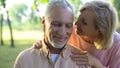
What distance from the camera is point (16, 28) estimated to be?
4566 mm

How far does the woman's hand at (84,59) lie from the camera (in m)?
1.63

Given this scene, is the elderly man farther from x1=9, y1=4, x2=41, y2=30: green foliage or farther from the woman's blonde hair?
x1=9, y1=4, x2=41, y2=30: green foliage

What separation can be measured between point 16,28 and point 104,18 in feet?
9.94

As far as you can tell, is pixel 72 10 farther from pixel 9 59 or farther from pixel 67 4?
pixel 9 59

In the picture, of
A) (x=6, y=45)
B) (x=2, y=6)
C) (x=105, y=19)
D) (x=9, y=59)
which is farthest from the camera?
(x=6, y=45)

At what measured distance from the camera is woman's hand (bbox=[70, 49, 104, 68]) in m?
1.63

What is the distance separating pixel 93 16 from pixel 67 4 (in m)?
0.16

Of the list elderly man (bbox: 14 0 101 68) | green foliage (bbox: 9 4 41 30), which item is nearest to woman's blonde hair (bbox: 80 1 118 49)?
elderly man (bbox: 14 0 101 68)

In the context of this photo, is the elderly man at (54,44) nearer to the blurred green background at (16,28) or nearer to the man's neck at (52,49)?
the man's neck at (52,49)

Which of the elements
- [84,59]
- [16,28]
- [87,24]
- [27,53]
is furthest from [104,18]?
[16,28]

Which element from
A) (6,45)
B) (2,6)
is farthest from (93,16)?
(6,45)

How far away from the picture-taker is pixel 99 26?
166 centimetres

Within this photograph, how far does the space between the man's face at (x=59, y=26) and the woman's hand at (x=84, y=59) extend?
0.12 metres

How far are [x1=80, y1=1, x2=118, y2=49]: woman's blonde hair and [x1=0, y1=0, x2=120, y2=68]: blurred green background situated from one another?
3.92 feet
